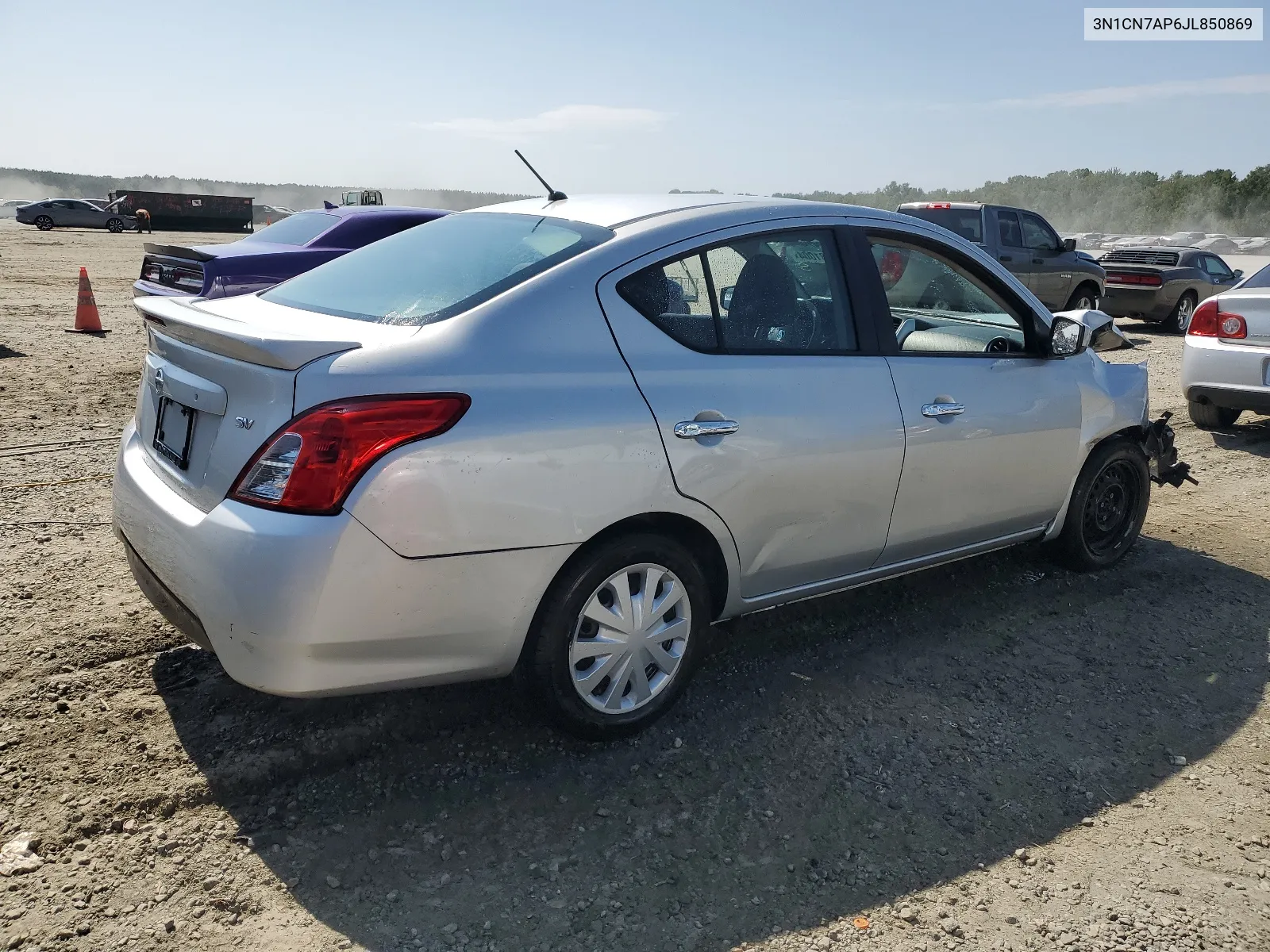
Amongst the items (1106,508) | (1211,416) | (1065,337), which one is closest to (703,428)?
(1065,337)

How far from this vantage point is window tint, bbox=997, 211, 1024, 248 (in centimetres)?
1427

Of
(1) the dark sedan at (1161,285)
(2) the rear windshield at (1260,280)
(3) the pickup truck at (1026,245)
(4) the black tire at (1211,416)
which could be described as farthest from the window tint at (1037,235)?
(2) the rear windshield at (1260,280)

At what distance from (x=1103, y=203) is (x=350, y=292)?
8378 centimetres

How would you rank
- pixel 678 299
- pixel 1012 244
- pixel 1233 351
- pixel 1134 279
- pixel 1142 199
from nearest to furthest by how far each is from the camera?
pixel 678 299 < pixel 1233 351 < pixel 1012 244 < pixel 1134 279 < pixel 1142 199

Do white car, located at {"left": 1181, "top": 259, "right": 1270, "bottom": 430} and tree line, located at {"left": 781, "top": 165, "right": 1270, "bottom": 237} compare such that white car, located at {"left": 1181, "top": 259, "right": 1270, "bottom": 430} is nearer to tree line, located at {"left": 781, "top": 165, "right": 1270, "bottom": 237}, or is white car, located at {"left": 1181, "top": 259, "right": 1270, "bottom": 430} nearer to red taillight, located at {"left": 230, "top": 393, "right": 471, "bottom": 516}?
red taillight, located at {"left": 230, "top": 393, "right": 471, "bottom": 516}

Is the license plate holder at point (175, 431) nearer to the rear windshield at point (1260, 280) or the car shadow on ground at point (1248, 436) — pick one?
the car shadow on ground at point (1248, 436)

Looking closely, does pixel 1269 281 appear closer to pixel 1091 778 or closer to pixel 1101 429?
pixel 1101 429

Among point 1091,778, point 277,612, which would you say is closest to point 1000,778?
point 1091,778

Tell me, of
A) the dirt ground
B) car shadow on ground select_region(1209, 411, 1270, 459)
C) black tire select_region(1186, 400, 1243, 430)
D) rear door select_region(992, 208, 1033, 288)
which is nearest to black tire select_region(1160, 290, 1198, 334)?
rear door select_region(992, 208, 1033, 288)

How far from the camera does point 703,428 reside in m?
3.17

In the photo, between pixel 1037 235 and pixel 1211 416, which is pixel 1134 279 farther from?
pixel 1211 416

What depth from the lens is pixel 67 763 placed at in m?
3.00

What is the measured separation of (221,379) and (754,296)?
173cm

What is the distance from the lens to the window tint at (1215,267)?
16719mm
